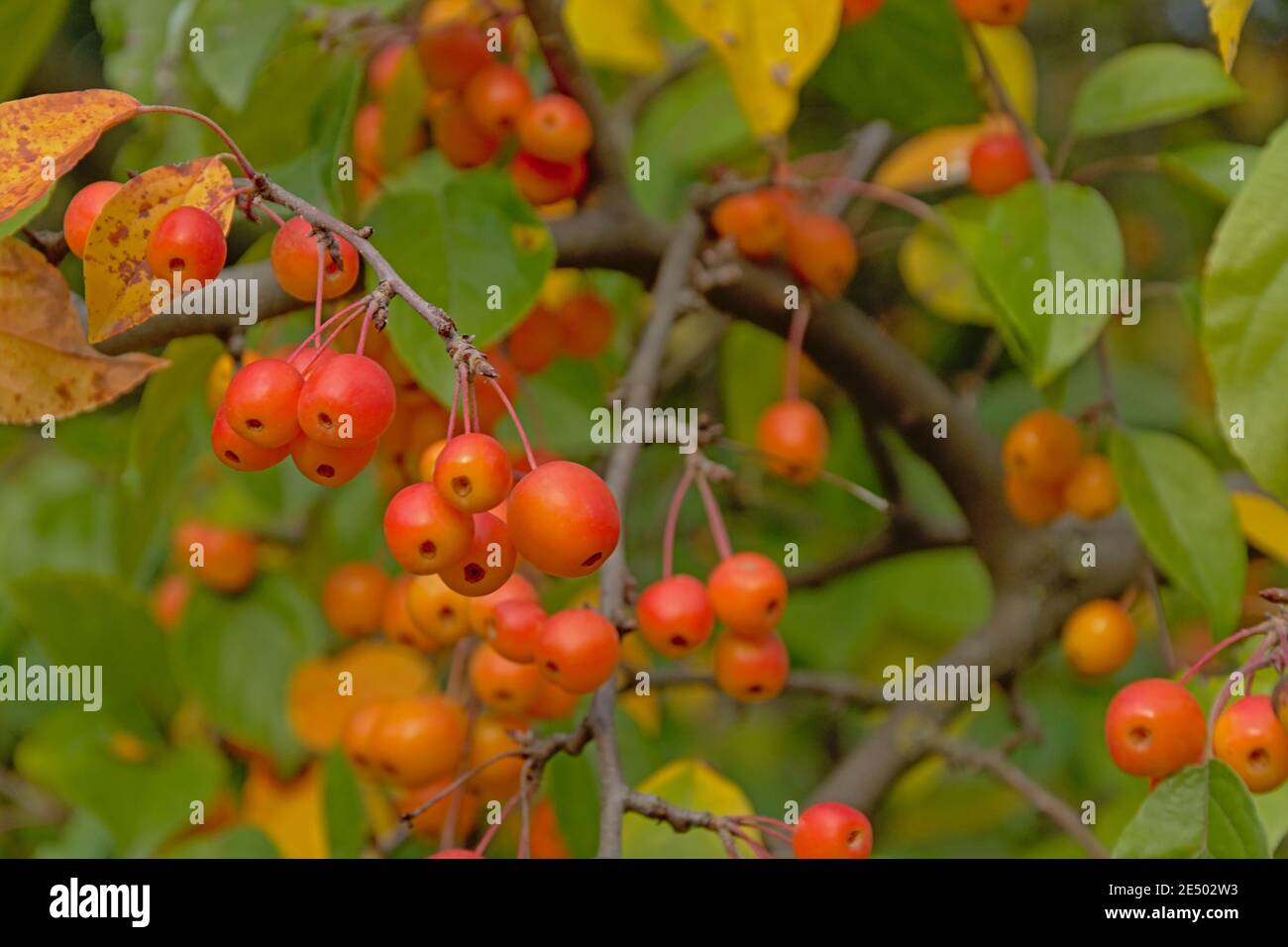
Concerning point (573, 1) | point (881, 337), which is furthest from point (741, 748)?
point (573, 1)

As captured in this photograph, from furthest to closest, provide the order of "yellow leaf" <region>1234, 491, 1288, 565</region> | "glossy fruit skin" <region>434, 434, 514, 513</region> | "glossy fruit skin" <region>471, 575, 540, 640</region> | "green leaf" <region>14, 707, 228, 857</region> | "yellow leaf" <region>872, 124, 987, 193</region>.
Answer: "yellow leaf" <region>872, 124, 987, 193</region>, "green leaf" <region>14, 707, 228, 857</region>, "yellow leaf" <region>1234, 491, 1288, 565</region>, "glossy fruit skin" <region>471, 575, 540, 640</region>, "glossy fruit skin" <region>434, 434, 514, 513</region>

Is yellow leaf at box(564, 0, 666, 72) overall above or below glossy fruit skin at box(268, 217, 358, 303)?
above

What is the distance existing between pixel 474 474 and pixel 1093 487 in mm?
733

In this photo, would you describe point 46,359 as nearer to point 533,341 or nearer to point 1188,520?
point 533,341

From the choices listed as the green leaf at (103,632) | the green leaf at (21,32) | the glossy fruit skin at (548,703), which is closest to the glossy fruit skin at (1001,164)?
the glossy fruit skin at (548,703)

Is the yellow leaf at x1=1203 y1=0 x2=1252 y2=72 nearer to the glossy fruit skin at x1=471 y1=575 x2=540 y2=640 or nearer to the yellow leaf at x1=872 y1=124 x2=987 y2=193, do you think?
the glossy fruit skin at x1=471 y1=575 x2=540 y2=640

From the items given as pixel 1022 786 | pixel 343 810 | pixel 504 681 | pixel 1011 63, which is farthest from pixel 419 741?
pixel 1011 63

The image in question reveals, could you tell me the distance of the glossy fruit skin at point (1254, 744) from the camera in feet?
2.68

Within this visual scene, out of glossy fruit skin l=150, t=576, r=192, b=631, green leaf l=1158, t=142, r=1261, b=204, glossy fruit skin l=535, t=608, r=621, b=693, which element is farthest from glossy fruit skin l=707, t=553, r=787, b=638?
glossy fruit skin l=150, t=576, r=192, b=631

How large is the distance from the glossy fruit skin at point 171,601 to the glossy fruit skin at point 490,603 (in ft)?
2.76

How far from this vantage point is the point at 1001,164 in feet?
4.16

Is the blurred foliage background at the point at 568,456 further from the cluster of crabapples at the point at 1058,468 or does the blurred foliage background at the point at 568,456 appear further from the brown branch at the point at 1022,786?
the cluster of crabapples at the point at 1058,468

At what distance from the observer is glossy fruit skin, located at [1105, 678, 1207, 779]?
33.4 inches

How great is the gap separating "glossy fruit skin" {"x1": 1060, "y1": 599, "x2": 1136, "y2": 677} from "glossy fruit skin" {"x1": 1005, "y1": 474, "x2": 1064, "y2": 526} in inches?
4.3
